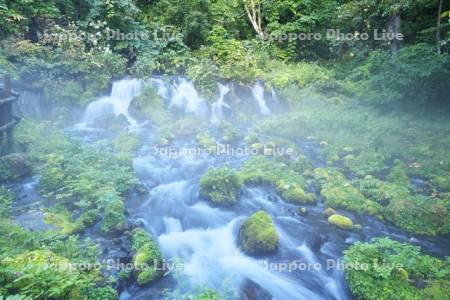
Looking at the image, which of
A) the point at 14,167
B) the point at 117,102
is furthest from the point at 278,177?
the point at 117,102

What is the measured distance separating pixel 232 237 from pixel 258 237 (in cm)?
78

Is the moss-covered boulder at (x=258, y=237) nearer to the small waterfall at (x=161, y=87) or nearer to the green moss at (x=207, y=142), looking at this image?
the green moss at (x=207, y=142)

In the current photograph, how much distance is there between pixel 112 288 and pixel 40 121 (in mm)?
9757

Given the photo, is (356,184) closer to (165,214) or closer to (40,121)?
(165,214)

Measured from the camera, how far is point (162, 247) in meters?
6.76

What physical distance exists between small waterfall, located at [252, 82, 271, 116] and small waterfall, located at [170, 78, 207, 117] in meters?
2.83

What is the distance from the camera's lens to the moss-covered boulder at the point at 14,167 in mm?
8328

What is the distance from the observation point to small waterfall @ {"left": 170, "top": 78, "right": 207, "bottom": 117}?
52.7 ft

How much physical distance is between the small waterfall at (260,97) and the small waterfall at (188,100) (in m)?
2.83

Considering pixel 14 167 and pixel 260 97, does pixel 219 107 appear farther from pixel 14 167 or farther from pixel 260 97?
pixel 14 167

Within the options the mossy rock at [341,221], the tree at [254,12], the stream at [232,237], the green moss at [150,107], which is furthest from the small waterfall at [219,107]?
the mossy rock at [341,221]

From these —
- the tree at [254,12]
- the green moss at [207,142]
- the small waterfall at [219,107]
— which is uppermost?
the tree at [254,12]

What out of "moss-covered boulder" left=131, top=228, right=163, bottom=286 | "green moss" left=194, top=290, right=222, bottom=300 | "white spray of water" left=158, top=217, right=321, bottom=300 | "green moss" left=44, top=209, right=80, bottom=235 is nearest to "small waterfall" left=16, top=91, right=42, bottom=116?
"green moss" left=44, top=209, right=80, bottom=235

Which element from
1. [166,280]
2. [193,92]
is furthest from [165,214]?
[193,92]
